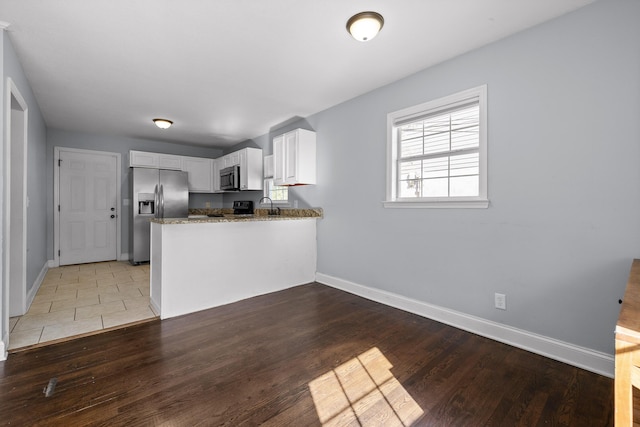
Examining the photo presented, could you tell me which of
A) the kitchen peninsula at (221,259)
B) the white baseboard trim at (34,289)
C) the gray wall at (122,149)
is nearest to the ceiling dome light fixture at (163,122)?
the gray wall at (122,149)

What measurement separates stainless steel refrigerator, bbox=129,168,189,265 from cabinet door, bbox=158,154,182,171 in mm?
313

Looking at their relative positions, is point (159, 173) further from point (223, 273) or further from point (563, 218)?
point (563, 218)

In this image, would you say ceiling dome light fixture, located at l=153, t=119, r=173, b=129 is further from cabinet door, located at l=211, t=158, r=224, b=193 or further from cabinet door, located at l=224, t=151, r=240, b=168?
cabinet door, located at l=211, t=158, r=224, b=193

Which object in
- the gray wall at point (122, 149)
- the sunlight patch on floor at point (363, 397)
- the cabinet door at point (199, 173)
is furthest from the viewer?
the cabinet door at point (199, 173)

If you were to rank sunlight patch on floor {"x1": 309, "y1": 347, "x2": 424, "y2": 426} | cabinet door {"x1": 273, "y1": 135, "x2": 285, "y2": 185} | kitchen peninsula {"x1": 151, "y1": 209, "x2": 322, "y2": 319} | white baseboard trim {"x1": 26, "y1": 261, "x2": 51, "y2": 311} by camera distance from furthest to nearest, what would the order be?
cabinet door {"x1": 273, "y1": 135, "x2": 285, "y2": 185} < white baseboard trim {"x1": 26, "y1": 261, "x2": 51, "y2": 311} < kitchen peninsula {"x1": 151, "y1": 209, "x2": 322, "y2": 319} < sunlight patch on floor {"x1": 309, "y1": 347, "x2": 424, "y2": 426}

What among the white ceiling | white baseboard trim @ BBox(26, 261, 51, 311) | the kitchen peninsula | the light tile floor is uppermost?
the white ceiling

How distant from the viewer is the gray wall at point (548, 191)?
186 centimetres

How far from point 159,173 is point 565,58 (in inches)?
231

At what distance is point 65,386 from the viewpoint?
1750mm

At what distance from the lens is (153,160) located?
5.75 metres

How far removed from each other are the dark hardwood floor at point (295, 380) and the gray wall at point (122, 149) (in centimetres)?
381

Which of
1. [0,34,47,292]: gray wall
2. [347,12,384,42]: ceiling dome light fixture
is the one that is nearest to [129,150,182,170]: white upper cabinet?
[0,34,47,292]: gray wall

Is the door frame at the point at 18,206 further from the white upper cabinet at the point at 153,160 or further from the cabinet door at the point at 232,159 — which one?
the cabinet door at the point at 232,159

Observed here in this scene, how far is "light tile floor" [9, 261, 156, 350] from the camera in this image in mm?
2465
